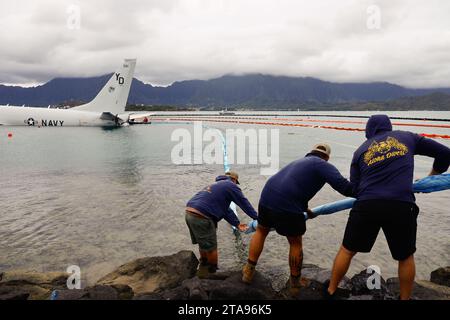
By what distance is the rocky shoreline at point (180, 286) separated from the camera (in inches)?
206

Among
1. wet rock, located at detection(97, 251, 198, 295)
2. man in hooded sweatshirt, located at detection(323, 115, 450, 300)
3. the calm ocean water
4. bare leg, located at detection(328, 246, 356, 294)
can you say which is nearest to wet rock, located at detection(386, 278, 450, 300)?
man in hooded sweatshirt, located at detection(323, 115, 450, 300)

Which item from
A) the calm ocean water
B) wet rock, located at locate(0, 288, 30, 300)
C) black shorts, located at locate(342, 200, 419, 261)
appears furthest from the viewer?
the calm ocean water

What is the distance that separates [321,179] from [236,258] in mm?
3184

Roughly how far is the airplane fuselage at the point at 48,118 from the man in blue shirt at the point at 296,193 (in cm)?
5983

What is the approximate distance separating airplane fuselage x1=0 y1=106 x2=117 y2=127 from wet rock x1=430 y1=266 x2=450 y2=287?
60.3 m

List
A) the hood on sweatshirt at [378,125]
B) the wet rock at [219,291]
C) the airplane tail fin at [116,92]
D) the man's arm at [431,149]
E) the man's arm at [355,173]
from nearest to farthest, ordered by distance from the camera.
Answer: the man's arm at [431,149]
the hood on sweatshirt at [378,125]
the man's arm at [355,173]
the wet rock at [219,291]
the airplane tail fin at [116,92]

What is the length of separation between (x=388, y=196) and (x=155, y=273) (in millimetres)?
4329

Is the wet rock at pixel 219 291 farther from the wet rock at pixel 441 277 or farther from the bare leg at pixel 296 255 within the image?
the wet rock at pixel 441 277

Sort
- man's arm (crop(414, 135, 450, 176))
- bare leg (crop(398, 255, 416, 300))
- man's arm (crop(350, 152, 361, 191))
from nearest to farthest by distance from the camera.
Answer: bare leg (crop(398, 255, 416, 300)) < man's arm (crop(414, 135, 450, 176)) < man's arm (crop(350, 152, 361, 191))

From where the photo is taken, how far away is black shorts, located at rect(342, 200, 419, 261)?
4414mm

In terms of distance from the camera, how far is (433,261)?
740 centimetres

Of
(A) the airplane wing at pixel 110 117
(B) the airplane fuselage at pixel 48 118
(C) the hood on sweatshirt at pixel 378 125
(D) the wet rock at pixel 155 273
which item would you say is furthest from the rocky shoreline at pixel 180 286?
(B) the airplane fuselage at pixel 48 118

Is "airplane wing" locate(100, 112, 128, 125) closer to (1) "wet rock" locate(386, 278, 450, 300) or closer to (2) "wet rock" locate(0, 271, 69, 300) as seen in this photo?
(2) "wet rock" locate(0, 271, 69, 300)
